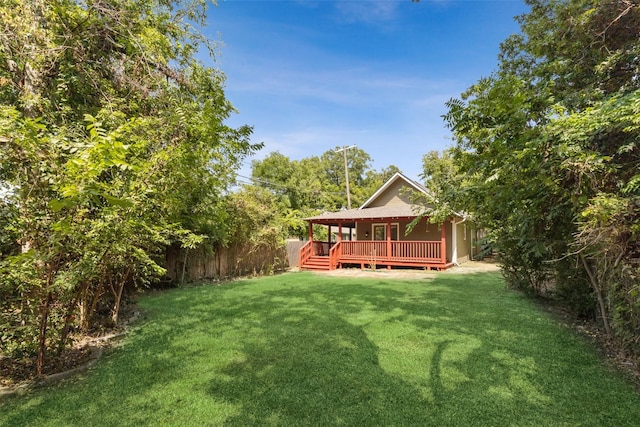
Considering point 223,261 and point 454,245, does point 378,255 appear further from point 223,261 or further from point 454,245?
point 223,261

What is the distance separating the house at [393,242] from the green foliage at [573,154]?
23.2 ft

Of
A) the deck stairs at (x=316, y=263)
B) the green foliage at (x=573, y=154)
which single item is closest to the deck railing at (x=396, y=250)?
the deck stairs at (x=316, y=263)

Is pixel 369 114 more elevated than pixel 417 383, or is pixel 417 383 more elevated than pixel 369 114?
pixel 369 114

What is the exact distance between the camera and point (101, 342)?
15.1 ft

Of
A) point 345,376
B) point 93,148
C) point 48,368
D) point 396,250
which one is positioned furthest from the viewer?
point 396,250

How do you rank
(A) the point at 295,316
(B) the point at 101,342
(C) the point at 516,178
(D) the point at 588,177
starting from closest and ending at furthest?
(D) the point at 588,177
(C) the point at 516,178
(B) the point at 101,342
(A) the point at 295,316

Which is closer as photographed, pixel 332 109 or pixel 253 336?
pixel 253 336

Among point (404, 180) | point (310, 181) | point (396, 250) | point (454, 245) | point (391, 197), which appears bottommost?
point (396, 250)

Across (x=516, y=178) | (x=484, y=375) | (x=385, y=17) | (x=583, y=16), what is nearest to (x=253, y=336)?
(x=484, y=375)

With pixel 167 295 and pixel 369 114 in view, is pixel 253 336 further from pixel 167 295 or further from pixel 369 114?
pixel 369 114

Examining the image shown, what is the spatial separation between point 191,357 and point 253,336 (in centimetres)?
104

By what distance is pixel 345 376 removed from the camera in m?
3.41

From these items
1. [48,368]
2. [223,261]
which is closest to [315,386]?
[48,368]

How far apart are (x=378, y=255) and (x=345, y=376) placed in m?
11.8
